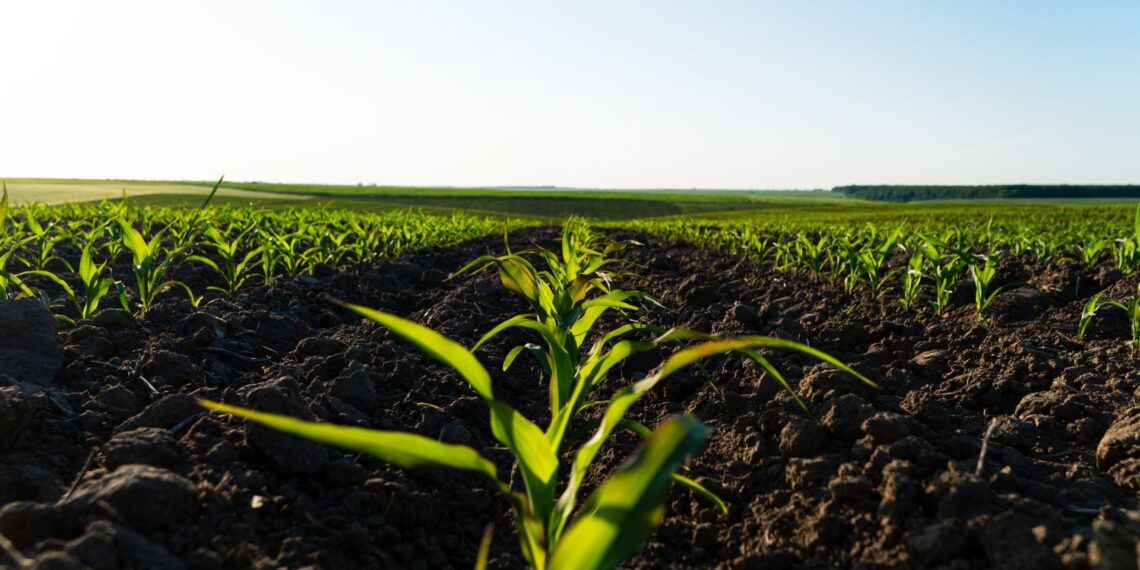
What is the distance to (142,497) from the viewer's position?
51.1 inches

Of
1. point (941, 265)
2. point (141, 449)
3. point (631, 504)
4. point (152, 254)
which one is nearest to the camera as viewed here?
point (631, 504)

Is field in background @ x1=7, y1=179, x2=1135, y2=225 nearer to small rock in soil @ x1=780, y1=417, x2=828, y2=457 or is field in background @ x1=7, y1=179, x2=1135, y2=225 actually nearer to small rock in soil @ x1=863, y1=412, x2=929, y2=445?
small rock in soil @ x1=780, y1=417, x2=828, y2=457

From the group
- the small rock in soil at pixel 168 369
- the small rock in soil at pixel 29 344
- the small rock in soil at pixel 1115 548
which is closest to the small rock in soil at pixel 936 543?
the small rock in soil at pixel 1115 548

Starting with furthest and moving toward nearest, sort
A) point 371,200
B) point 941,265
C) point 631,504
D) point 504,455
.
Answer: point 371,200 < point 941,265 < point 504,455 < point 631,504

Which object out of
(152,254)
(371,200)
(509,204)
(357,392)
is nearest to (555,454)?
(357,392)

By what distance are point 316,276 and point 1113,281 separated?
5877 mm

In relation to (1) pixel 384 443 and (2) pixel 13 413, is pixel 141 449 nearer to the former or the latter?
(2) pixel 13 413

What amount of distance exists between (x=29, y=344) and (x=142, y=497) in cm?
145

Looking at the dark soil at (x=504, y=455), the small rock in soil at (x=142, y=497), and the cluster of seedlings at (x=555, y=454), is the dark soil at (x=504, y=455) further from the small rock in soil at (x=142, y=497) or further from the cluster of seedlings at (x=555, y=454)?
the cluster of seedlings at (x=555, y=454)

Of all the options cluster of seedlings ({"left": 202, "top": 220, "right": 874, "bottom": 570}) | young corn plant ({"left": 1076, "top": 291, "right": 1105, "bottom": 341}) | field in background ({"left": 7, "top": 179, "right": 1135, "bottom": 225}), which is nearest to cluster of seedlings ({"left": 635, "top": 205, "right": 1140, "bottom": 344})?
young corn plant ({"left": 1076, "top": 291, "right": 1105, "bottom": 341})

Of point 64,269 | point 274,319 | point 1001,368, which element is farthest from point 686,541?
point 64,269

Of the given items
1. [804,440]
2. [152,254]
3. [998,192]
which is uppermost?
[998,192]

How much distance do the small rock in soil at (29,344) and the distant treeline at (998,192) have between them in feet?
272

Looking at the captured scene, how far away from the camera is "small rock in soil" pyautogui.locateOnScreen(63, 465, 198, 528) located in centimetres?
127
